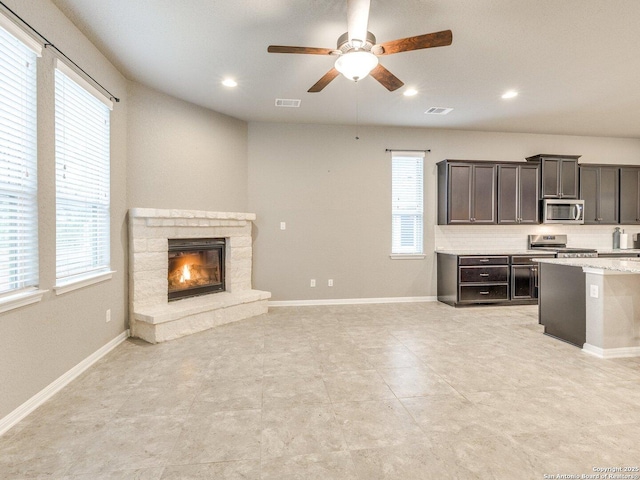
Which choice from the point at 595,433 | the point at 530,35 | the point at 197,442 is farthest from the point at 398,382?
Answer: the point at 530,35

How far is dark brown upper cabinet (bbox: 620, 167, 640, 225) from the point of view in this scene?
5887mm

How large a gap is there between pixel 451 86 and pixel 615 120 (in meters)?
3.22

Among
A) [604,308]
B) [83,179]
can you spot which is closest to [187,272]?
[83,179]

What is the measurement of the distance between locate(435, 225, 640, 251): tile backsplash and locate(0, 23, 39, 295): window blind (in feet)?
17.3

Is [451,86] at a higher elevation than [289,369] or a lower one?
higher

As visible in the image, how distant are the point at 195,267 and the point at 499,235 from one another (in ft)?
16.5

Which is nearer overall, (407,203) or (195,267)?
(195,267)

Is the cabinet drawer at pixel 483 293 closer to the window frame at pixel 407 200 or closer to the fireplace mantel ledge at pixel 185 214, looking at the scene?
the window frame at pixel 407 200

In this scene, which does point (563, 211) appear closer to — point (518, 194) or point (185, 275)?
point (518, 194)

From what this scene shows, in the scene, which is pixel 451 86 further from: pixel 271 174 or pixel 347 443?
pixel 347 443

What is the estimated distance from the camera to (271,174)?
211 inches

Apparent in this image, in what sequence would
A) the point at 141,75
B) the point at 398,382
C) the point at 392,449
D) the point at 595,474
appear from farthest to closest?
the point at 141,75 → the point at 398,382 → the point at 392,449 → the point at 595,474

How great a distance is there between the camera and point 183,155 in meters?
4.35

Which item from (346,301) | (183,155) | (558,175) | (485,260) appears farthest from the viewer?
(558,175)
